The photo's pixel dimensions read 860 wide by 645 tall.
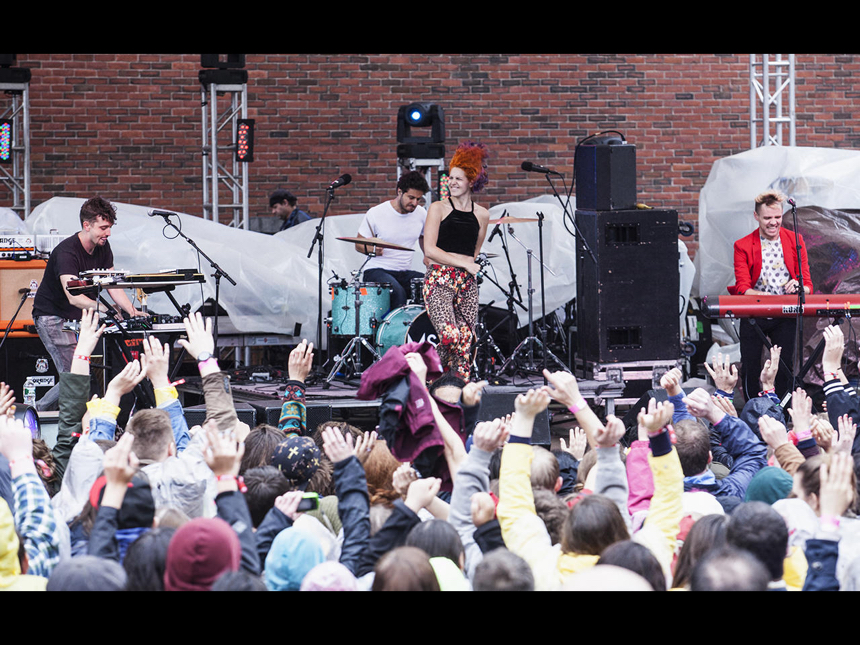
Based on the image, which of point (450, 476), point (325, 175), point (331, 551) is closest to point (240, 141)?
point (325, 175)

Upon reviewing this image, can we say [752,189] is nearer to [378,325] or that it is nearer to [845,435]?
[378,325]

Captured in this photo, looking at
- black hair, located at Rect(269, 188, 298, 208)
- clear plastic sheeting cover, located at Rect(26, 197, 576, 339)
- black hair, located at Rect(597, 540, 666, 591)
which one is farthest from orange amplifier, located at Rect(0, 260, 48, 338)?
black hair, located at Rect(597, 540, 666, 591)

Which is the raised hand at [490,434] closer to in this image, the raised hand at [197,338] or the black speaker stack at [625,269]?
the raised hand at [197,338]

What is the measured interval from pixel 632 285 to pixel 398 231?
1809mm

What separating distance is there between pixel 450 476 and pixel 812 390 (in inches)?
156

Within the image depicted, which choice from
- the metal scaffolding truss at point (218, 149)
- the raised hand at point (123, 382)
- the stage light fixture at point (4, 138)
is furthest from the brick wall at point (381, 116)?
the raised hand at point (123, 382)

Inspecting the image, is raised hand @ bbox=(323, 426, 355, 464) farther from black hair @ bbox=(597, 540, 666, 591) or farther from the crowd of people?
black hair @ bbox=(597, 540, 666, 591)

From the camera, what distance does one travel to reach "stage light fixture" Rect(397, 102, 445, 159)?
8.01m

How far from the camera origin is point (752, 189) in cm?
794

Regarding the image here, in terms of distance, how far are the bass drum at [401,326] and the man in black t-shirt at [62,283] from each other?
154 cm

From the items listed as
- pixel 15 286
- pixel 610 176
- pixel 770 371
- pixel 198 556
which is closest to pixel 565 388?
pixel 198 556

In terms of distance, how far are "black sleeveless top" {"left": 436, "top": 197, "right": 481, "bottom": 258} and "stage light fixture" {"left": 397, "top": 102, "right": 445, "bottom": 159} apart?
89.7 inches

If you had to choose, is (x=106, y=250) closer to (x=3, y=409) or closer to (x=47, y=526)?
(x=3, y=409)

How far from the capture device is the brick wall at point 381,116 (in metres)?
9.45
